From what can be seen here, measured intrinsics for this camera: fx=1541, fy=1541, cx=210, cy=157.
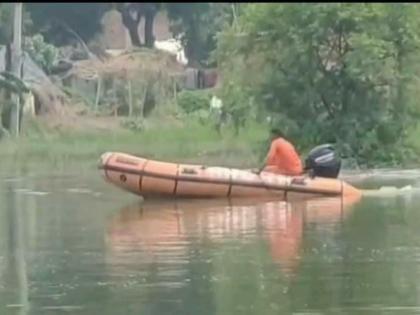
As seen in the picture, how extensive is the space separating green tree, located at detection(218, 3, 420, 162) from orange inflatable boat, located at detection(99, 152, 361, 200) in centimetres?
832

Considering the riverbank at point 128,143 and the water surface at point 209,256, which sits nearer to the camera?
the water surface at point 209,256

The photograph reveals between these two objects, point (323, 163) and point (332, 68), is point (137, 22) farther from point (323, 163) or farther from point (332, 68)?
point (323, 163)

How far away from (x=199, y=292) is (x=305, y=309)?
1.49 metres

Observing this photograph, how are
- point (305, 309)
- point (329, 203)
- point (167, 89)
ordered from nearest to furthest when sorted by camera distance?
point (305, 309) → point (329, 203) → point (167, 89)

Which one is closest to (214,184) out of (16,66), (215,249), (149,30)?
(215,249)

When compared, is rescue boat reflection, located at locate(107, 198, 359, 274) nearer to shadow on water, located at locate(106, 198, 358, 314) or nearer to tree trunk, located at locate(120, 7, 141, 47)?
shadow on water, located at locate(106, 198, 358, 314)

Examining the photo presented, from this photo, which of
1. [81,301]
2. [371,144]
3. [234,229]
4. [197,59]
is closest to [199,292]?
[81,301]

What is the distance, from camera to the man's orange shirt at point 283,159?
2667cm

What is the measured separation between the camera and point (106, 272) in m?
16.6

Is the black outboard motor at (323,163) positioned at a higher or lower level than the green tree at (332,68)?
lower

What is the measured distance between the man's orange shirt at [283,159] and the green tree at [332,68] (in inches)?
299

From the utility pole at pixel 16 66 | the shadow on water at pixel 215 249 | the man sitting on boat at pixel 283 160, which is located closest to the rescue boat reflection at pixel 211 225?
the shadow on water at pixel 215 249

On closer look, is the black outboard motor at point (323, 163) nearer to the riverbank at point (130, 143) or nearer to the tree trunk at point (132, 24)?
the riverbank at point (130, 143)

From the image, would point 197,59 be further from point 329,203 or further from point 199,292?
point 199,292
